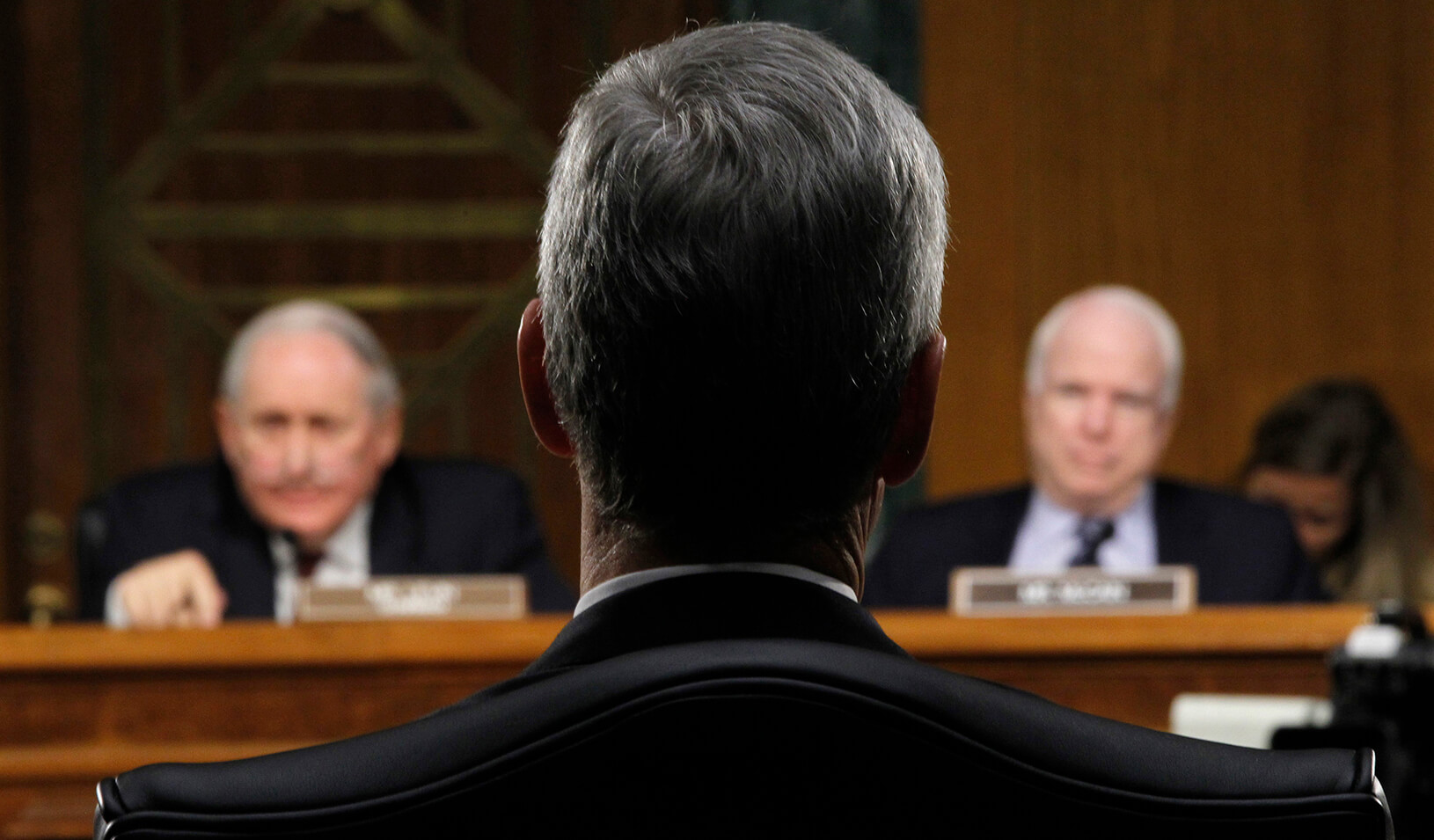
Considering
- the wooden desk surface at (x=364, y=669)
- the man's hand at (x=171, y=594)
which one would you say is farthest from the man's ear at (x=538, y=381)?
the man's hand at (x=171, y=594)

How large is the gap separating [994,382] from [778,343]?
4100 millimetres

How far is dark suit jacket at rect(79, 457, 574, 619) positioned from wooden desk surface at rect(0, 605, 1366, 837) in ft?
2.85

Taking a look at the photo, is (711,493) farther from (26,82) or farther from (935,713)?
(26,82)

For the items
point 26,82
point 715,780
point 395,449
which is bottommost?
point 715,780

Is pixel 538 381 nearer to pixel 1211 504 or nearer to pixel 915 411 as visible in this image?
pixel 915 411

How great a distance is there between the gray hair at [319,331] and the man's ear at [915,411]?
2.93 m

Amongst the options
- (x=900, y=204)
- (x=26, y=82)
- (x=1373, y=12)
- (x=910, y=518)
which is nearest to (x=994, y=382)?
(x=910, y=518)

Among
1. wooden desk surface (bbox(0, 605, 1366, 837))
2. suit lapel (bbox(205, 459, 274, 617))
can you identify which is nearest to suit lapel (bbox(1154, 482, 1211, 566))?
wooden desk surface (bbox(0, 605, 1366, 837))

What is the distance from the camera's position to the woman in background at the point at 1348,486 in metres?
3.71

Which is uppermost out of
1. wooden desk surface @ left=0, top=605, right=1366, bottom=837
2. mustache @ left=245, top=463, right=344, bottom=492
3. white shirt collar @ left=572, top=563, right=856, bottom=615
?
mustache @ left=245, top=463, right=344, bottom=492

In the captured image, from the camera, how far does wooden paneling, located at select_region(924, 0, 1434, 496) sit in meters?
4.70

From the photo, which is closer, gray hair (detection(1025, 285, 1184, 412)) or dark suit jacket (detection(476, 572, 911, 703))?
dark suit jacket (detection(476, 572, 911, 703))

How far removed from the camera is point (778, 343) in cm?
67

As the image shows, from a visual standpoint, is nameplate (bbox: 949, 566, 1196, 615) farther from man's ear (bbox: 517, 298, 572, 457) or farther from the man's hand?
man's ear (bbox: 517, 298, 572, 457)
